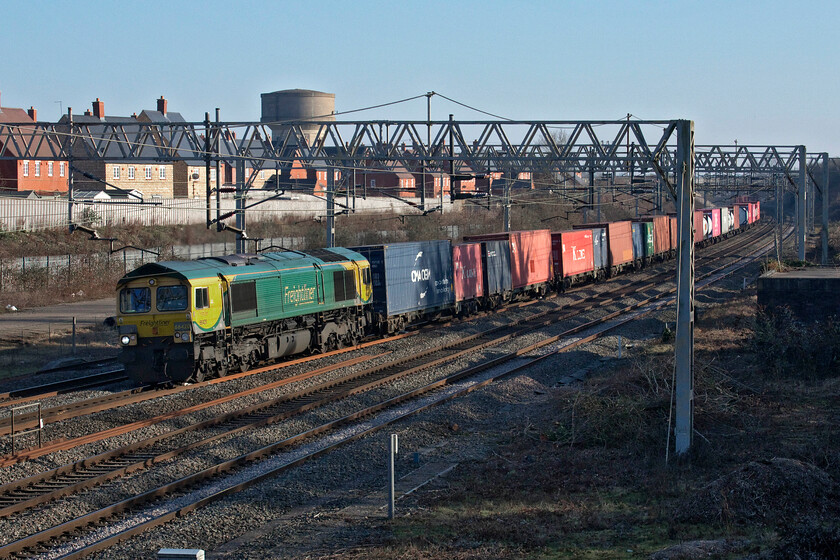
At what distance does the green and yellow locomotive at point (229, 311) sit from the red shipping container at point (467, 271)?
611 centimetres

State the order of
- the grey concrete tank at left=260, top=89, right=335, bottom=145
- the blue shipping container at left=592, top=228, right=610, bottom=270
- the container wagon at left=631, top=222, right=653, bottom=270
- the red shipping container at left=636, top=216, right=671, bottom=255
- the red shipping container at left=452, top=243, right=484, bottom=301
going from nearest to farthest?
the red shipping container at left=452, top=243, right=484, bottom=301 → the blue shipping container at left=592, top=228, right=610, bottom=270 → the container wagon at left=631, top=222, right=653, bottom=270 → the red shipping container at left=636, top=216, right=671, bottom=255 → the grey concrete tank at left=260, top=89, right=335, bottom=145

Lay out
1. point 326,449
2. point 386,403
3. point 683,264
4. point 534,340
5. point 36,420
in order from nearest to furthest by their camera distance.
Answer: point 683,264 < point 326,449 < point 36,420 < point 386,403 < point 534,340

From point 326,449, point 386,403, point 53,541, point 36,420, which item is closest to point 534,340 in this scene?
point 386,403

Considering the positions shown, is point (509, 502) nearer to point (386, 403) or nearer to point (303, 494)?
point (303, 494)

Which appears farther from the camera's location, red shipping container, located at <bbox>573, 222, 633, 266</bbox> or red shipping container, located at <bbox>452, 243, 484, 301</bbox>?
red shipping container, located at <bbox>573, 222, 633, 266</bbox>

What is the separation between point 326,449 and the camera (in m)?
14.3

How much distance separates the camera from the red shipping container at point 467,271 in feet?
99.3

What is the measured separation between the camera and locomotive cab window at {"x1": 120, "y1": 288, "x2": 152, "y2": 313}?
19.4 meters

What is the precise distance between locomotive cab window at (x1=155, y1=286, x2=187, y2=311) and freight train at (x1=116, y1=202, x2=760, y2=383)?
23 millimetres

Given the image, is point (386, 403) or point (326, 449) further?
point (386, 403)

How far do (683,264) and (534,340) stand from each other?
44.7 feet

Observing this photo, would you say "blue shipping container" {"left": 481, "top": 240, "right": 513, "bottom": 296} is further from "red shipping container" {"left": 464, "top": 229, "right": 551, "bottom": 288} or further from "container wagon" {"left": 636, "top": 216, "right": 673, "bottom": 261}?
"container wagon" {"left": 636, "top": 216, "right": 673, "bottom": 261}

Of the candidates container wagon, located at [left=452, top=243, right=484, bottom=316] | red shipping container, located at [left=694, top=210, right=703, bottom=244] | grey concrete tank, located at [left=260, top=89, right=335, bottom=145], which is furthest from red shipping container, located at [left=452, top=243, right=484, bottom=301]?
grey concrete tank, located at [left=260, top=89, right=335, bottom=145]

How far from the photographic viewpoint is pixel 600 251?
44844 millimetres
